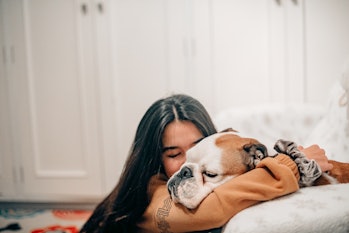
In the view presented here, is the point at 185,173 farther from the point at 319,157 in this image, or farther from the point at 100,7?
the point at 100,7

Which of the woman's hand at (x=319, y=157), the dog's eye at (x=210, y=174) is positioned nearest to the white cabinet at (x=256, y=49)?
the woman's hand at (x=319, y=157)

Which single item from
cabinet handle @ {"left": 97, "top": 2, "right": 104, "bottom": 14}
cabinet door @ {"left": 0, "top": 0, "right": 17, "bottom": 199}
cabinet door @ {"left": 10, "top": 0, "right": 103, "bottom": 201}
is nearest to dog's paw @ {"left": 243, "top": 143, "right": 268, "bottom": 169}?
cabinet door @ {"left": 10, "top": 0, "right": 103, "bottom": 201}

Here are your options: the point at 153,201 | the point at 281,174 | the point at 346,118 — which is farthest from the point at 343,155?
the point at 153,201

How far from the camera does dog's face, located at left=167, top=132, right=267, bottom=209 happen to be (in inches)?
14.4

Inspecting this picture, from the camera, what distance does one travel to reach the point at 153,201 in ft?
1.43

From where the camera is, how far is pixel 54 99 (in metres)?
0.62

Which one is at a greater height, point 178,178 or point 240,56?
point 240,56

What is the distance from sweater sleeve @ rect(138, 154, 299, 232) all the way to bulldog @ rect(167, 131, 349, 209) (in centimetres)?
1

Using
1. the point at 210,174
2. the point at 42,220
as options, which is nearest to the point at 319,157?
the point at 210,174

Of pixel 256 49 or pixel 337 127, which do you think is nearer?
pixel 337 127

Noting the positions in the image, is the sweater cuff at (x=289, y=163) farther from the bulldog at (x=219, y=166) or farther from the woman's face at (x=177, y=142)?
the woman's face at (x=177, y=142)

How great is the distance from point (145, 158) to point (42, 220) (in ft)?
0.66

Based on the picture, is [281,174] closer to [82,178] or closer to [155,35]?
[82,178]

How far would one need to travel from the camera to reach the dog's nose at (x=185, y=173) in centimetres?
37
